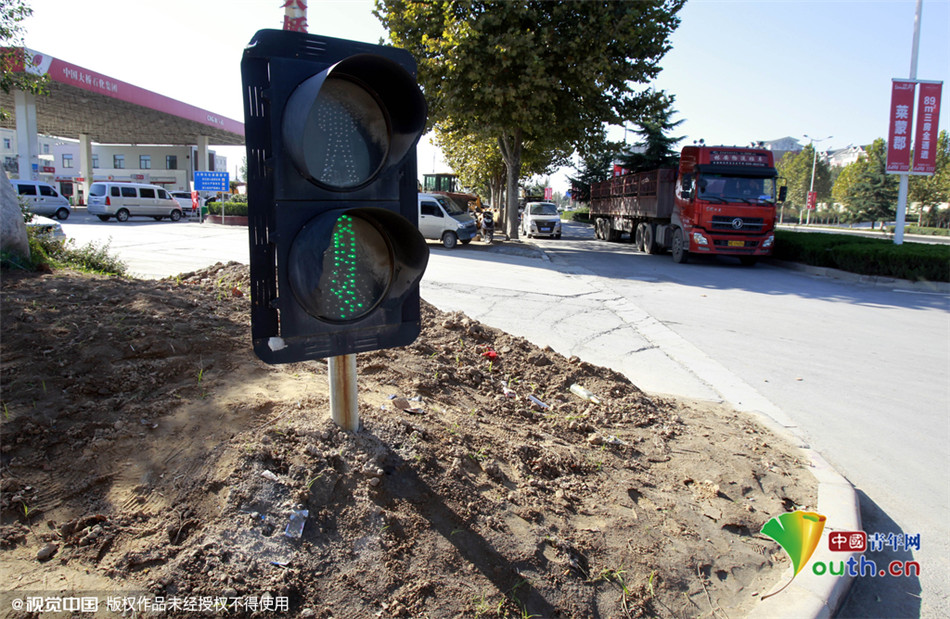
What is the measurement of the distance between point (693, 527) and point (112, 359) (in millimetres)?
3325

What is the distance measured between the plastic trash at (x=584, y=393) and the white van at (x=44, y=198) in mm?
29482

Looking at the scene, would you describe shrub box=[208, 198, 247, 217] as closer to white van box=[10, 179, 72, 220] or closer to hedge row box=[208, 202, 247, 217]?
hedge row box=[208, 202, 247, 217]

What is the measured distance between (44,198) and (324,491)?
32.0m

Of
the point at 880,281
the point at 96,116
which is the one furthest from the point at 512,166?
the point at 96,116

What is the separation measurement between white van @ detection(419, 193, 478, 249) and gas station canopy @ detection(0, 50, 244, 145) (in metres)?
13.1

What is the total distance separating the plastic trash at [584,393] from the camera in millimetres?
4605

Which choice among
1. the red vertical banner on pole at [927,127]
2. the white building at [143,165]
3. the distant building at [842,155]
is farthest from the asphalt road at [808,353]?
the distant building at [842,155]

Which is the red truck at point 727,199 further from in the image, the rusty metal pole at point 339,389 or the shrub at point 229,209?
the shrub at point 229,209

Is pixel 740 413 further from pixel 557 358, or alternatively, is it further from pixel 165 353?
pixel 165 353

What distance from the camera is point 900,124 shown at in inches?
738

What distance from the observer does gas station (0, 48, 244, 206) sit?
82.2 feet

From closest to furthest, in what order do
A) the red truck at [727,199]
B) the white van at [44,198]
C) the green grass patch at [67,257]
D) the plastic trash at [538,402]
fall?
the plastic trash at [538,402], the green grass patch at [67,257], the red truck at [727,199], the white van at [44,198]

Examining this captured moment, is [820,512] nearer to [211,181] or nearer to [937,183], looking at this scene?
[211,181]

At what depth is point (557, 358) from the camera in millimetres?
5266
